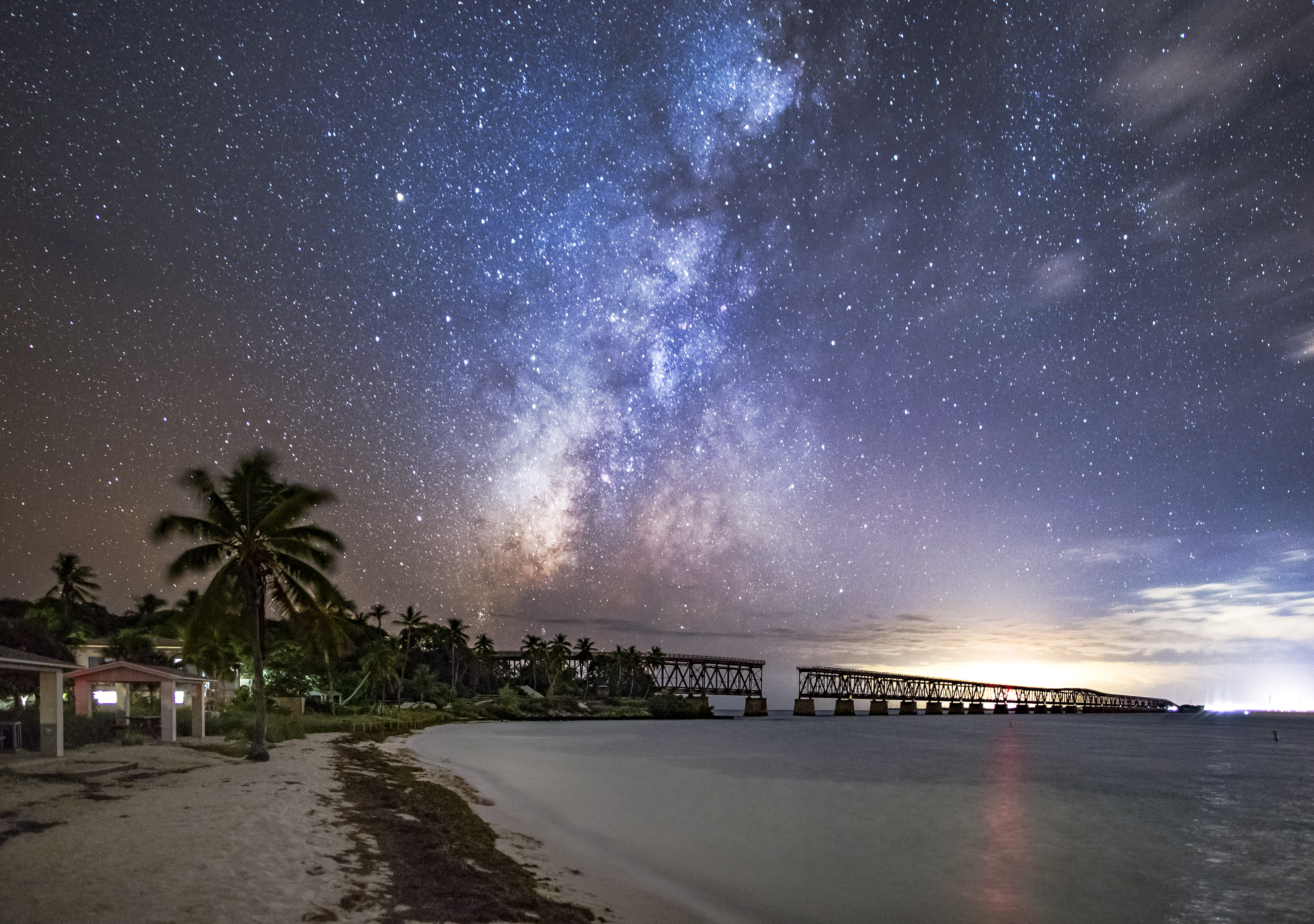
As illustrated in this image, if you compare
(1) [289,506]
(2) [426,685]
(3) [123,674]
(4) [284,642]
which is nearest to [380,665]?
(4) [284,642]

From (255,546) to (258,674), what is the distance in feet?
13.4

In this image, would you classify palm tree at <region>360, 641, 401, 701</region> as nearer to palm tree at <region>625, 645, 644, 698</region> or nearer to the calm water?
the calm water

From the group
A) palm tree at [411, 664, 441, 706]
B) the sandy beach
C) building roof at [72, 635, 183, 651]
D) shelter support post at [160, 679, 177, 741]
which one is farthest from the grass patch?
palm tree at [411, 664, 441, 706]

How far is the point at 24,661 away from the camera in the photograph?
2003cm

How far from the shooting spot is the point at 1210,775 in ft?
153

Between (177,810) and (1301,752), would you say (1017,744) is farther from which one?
(177,810)

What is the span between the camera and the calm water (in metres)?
15.8

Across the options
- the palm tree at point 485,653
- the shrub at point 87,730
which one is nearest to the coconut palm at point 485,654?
the palm tree at point 485,653

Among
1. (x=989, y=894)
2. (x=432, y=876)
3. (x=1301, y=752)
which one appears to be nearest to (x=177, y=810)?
(x=432, y=876)

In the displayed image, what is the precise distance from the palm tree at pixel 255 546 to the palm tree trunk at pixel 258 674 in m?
0.03

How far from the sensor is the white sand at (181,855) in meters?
9.12

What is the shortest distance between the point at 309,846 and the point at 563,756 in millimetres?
32230

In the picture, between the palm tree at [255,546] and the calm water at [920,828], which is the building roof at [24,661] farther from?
the calm water at [920,828]

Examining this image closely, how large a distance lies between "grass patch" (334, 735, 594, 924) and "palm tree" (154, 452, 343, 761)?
667cm
